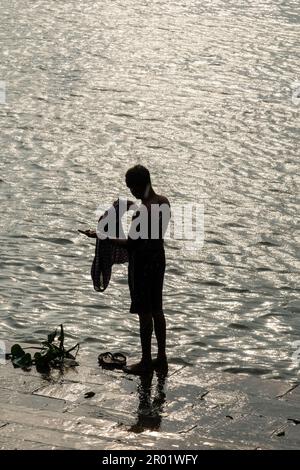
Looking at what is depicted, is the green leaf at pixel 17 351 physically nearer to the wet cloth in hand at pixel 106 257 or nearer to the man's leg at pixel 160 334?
the wet cloth in hand at pixel 106 257

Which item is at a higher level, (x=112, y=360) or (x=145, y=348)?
(x=145, y=348)

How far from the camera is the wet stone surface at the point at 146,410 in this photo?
30.2ft

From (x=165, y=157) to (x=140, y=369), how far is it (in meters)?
8.75

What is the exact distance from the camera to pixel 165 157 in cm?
1958

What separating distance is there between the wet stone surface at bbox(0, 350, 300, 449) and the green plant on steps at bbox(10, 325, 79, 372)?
9 centimetres

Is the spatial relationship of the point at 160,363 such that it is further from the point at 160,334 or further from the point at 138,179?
the point at 138,179

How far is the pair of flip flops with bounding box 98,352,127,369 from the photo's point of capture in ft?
37.0

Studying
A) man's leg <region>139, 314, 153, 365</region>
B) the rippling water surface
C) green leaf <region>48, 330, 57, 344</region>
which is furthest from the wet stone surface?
the rippling water surface

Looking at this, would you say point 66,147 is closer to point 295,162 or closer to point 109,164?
point 109,164

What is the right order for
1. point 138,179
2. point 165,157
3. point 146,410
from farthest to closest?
point 165,157
point 138,179
point 146,410

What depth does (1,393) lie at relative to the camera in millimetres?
10430

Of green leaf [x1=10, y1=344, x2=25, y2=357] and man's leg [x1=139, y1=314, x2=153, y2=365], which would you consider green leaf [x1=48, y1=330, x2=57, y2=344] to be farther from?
man's leg [x1=139, y1=314, x2=153, y2=365]

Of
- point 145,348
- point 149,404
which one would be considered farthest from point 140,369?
point 149,404

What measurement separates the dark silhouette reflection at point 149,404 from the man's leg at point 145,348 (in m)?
0.10
